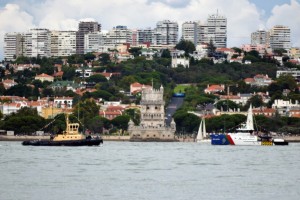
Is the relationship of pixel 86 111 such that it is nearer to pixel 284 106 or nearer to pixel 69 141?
pixel 284 106

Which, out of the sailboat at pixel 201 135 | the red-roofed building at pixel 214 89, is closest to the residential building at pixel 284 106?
the red-roofed building at pixel 214 89

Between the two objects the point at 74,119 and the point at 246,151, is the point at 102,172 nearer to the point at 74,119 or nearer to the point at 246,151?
the point at 246,151

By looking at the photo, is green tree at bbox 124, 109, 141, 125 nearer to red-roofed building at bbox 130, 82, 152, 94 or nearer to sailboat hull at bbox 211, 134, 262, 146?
red-roofed building at bbox 130, 82, 152, 94

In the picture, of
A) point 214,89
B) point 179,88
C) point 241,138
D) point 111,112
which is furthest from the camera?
point 179,88

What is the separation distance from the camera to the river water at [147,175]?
207 ft

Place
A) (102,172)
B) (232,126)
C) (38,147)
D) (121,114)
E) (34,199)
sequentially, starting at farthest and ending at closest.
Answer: (121,114)
(232,126)
(38,147)
(102,172)
(34,199)

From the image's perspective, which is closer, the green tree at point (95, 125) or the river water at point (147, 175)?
the river water at point (147, 175)

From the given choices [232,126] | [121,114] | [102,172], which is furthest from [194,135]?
[102,172]

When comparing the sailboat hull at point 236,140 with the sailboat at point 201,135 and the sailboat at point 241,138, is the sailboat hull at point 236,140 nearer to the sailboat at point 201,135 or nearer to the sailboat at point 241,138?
the sailboat at point 241,138

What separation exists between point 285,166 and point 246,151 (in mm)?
22447

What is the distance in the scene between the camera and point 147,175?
73.1m

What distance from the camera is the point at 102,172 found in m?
74.7

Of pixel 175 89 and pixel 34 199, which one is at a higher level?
pixel 175 89

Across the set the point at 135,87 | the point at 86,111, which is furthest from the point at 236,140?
the point at 135,87
